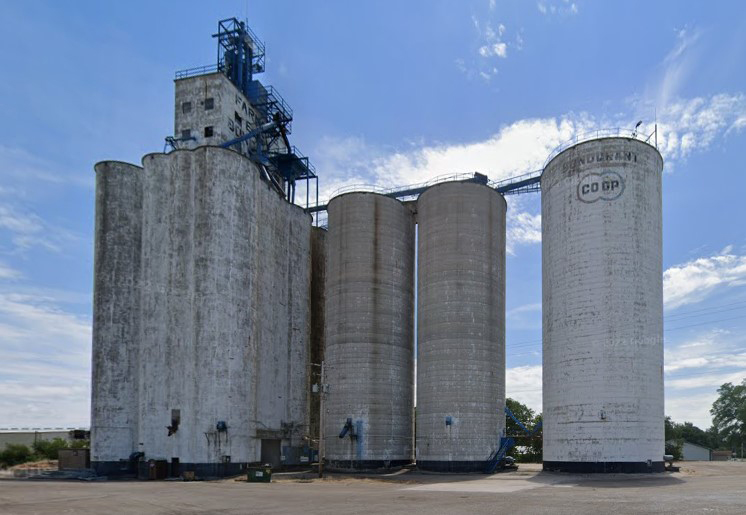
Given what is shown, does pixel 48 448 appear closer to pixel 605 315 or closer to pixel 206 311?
pixel 206 311

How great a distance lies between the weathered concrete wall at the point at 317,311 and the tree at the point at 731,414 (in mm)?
83090

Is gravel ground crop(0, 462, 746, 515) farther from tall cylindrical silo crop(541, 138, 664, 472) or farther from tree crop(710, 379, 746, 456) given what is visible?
tree crop(710, 379, 746, 456)

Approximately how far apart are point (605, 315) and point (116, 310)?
35922mm

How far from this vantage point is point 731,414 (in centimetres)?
11644

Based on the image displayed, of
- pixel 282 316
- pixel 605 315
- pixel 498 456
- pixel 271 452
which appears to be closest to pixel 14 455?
pixel 271 452

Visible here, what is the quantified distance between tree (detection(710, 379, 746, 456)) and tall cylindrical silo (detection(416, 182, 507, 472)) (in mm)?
80274

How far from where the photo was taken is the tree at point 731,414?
114 m

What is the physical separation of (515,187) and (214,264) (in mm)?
29929

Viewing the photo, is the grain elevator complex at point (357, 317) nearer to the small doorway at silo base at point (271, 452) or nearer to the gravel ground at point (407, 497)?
the small doorway at silo base at point (271, 452)

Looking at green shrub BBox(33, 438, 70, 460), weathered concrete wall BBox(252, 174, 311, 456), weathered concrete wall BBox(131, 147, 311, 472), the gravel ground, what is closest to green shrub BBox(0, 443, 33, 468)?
green shrub BBox(33, 438, 70, 460)

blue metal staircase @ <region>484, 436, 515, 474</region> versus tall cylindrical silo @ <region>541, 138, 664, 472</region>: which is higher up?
tall cylindrical silo @ <region>541, 138, 664, 472</region>

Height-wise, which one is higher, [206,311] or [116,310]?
[116,310]

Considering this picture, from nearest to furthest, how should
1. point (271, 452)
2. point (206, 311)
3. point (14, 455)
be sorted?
1. point (206, 311)
2. point (271, 452)
3. point (14, 455)

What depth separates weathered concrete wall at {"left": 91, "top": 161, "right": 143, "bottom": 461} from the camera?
51.7 metres
